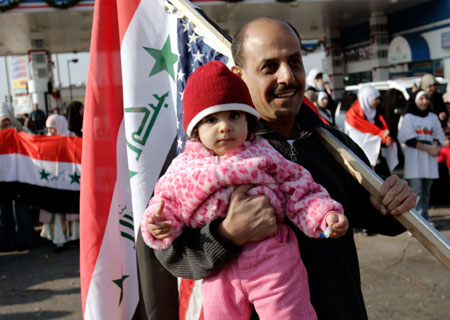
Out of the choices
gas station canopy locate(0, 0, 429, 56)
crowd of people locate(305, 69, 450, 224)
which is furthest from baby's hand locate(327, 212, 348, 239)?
gas station canopy locate(0, 0, 429, 56)

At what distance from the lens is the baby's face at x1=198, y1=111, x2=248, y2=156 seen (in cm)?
168

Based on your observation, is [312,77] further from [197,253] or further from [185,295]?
[197,253]

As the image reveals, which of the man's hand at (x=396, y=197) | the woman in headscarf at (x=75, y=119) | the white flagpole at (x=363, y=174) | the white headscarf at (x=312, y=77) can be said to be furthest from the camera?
the white headscarf at (x=312, y=77)

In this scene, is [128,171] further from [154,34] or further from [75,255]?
[75,255]

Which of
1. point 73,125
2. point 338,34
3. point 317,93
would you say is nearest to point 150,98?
point 73,125

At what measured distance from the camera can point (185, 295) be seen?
2.50 meters

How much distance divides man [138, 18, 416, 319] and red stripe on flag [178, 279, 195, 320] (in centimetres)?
67

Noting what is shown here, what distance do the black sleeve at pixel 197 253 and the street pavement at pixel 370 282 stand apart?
3.55m

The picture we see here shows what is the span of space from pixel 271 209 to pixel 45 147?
651 centimetres

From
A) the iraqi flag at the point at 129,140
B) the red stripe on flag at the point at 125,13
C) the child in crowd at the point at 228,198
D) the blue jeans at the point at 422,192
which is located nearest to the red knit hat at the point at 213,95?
the child in crowd at the point at 228,198

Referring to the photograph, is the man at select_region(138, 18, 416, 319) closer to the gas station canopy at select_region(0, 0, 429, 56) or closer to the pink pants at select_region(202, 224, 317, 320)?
the pink pants at select_region(202, 224, 317, 320)

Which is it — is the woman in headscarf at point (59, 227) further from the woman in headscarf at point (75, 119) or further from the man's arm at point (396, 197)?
the man's arm at point (396, 197)

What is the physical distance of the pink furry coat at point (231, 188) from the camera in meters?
1.66

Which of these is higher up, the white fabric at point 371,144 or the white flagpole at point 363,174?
the white flagpole at point 363,174
